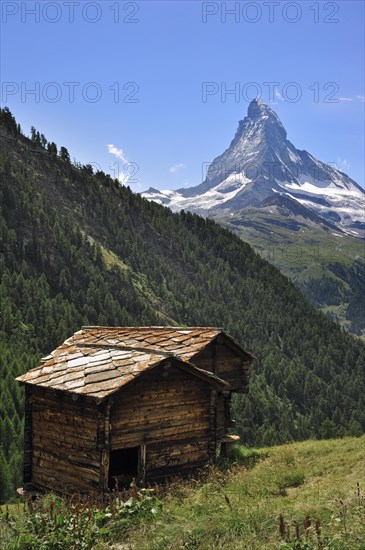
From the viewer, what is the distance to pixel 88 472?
50.3 ft

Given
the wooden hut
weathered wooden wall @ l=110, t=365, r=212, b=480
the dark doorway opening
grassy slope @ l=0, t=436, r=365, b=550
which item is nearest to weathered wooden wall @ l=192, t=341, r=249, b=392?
the wooden hut

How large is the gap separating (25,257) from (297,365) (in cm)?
6270

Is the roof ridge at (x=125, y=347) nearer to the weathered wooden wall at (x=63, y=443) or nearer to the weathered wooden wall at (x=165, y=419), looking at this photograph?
the weathered wooden wall at (x=165, y=419)

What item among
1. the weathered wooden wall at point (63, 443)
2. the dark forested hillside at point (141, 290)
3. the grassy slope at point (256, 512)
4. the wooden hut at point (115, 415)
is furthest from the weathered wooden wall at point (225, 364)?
the dark forested hillside at point (141, 290)

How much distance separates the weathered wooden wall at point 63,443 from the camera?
1534 cm

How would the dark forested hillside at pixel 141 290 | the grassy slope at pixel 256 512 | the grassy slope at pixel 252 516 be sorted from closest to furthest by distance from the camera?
the grassy slope at pixel 252 516
the grassy slope at pixel 256 512
the dark forested hillside at pixel 141 290

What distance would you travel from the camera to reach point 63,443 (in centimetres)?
1622

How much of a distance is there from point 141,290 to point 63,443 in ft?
297

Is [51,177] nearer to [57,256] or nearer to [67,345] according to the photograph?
[57,256]

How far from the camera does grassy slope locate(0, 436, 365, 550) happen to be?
323 inches

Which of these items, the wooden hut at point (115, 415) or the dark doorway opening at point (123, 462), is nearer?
the wooden hut at point (115, 415)

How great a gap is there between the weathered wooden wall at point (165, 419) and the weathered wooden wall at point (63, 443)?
765 mm

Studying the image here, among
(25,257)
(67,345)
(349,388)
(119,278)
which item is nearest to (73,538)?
(67,345)

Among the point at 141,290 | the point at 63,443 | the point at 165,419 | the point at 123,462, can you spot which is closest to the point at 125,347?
the point at 165,419
